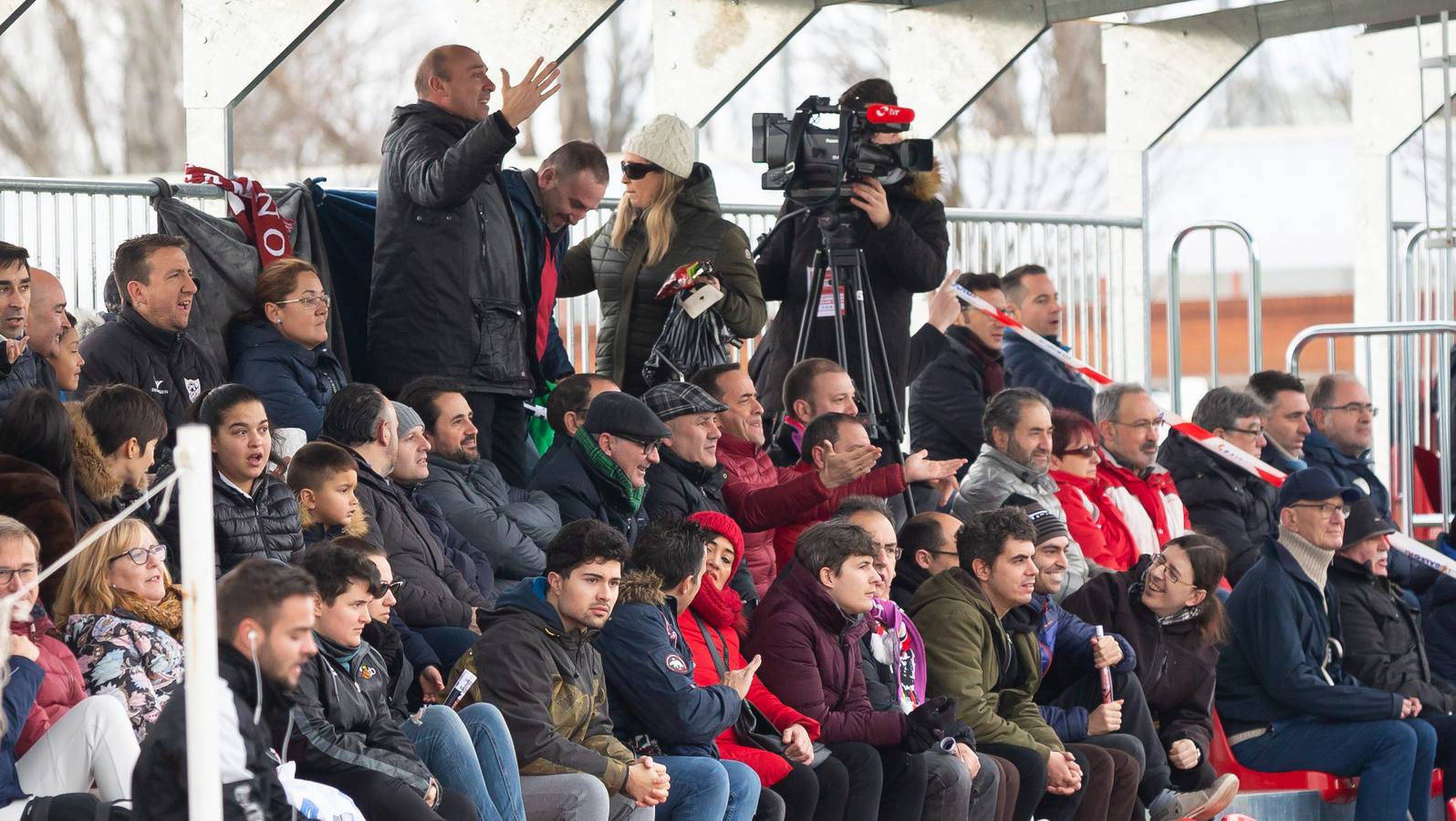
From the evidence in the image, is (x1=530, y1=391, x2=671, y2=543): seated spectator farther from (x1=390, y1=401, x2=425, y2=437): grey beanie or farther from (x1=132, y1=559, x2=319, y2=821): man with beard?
(x1=132, y1=559, x2=319, y2=821): man with beard

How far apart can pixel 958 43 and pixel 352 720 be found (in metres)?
5.78

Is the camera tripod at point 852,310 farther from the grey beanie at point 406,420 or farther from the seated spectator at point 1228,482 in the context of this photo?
the grey beanie at point 406,420

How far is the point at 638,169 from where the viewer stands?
7844mm

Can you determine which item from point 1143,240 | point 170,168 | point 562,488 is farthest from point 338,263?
point 170,168

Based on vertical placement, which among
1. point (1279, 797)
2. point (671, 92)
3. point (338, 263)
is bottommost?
point (1279, 797)

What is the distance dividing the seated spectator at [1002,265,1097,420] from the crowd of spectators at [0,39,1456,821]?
2 cm

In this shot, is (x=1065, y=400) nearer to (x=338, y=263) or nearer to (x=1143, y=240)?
(x=1143, y=240)

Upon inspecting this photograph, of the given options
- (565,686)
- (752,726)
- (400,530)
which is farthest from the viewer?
(400,530)

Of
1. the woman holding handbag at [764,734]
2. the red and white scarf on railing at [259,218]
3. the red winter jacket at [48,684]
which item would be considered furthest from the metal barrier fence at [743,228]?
the red winter jacket at [48,684]

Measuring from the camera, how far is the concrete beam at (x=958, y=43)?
9.88m

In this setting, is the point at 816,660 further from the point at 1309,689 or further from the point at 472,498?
the point at 1309,689

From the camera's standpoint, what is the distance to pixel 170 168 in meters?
19.7

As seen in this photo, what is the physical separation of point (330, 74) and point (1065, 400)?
41.9ft

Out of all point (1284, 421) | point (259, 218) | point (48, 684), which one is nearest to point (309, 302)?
point (259, 218)
